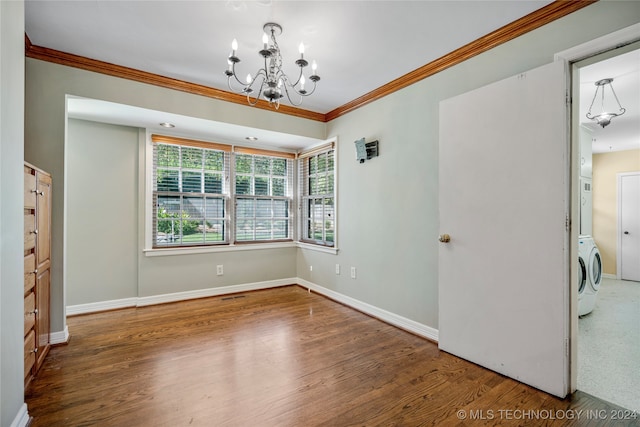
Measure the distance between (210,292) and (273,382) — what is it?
7.79ft

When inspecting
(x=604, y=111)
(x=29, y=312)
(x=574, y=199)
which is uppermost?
(x=604, y=111)

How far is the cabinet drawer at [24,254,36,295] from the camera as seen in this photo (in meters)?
1.95

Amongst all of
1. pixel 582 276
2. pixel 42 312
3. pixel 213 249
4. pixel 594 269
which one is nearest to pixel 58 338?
pixel 42 312

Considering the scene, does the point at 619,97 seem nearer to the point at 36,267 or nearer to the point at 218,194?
the point at 218,194

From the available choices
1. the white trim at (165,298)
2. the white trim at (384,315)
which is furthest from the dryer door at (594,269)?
the white trim at (165,298)

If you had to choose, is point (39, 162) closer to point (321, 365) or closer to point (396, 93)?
point (321, 365)

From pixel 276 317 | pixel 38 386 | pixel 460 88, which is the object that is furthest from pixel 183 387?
pixel 460 88

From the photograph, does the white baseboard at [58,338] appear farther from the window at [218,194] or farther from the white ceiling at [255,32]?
the white ceiling at [255,32]

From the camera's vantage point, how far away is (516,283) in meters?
2.07

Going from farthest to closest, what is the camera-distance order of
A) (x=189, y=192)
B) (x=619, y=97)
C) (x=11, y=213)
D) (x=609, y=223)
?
(x=609, y=223) → (x=189, y=192) → (x=619, y=97) → (x=11, y=213)

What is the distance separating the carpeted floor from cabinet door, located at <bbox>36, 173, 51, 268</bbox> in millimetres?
3982

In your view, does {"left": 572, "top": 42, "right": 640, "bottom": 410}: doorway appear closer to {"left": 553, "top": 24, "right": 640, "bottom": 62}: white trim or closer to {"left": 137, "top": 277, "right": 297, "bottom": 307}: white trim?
{"left": 553, "top": 24, "right": 640, "bottom": 62}: white trim

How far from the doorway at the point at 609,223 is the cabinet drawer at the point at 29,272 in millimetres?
3607

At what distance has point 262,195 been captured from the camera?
4680 millimetres
